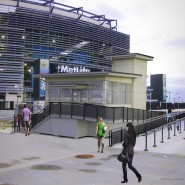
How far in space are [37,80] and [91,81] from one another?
9558 mm

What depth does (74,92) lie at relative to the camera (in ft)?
86.9

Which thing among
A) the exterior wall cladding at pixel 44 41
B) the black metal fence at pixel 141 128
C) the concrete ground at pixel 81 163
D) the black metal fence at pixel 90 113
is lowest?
the concrete ground at pixel 81 163

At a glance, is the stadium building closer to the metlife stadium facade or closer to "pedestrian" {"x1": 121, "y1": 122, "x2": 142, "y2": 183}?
the metlife stadium facade

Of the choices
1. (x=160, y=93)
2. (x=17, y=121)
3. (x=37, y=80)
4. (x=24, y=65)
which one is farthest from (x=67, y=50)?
(x=17, y=121)

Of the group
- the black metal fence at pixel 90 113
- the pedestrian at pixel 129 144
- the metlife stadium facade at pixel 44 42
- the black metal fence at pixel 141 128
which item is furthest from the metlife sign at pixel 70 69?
the pedestrian at pixel 129 144

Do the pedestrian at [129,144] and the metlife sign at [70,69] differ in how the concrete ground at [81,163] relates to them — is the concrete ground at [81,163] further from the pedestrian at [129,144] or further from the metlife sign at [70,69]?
the metlife sign at [70,69]

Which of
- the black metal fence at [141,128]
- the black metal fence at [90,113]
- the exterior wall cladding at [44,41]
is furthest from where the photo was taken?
the exterior wall cladding at [44,41]

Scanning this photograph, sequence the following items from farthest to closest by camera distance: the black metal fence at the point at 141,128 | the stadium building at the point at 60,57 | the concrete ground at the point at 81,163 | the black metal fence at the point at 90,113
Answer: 1. the stadium building at the point at 60,57
2. the black metal fence at the point at 90,113
3. the black metal fence at the point at 141,128
4. the concrete ground at the point at 81,163

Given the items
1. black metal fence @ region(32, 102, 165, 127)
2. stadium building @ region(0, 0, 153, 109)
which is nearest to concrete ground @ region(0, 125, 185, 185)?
black metal fence @ region(32, 102, 165, 127)

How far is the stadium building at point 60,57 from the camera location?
2608cm

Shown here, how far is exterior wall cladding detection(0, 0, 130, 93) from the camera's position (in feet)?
222

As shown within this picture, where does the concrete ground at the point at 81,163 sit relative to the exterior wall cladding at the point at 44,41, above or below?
below

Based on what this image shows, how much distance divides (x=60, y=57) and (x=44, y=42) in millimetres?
5092

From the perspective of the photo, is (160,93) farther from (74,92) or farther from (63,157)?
(63,157)
